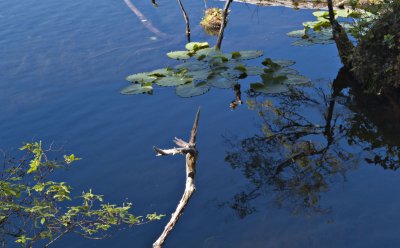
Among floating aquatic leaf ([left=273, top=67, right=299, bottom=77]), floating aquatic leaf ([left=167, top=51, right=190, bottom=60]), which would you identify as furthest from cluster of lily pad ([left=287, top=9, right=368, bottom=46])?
floating aquatic leaf ([left=167, top=51, right=190, bottom=60])

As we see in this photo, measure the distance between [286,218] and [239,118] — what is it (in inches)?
208

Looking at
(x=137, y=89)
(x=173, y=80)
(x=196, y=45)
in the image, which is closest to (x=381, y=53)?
(x=173, y=80)

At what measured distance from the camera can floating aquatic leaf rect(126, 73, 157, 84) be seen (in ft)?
65.0

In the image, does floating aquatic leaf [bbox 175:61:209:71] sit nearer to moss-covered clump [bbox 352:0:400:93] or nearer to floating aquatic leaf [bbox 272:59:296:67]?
floating aquatic leaf [bbox 272:59:296:67]

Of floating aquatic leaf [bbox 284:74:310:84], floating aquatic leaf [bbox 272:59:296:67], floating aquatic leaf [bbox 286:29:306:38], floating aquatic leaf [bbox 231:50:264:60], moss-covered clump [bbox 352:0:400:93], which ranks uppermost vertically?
moss-covered clump [bbox 352:0:400:93]

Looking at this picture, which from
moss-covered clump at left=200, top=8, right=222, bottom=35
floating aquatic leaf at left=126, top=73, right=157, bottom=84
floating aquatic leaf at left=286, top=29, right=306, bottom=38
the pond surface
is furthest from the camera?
moss-covered clump at left=200, top=8, right=222, bottom=35

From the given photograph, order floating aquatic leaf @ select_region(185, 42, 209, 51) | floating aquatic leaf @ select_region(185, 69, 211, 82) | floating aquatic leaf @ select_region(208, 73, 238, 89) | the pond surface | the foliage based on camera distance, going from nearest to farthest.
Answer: the foliage → the pond surface → floating aquatic leaf @ select_region(208, 73, 238, 89) → floating aquatic leaf @ select_region(185, 69, 211, 82) → floating aquatic leaf @ select_region(185, 42, 209, 51)

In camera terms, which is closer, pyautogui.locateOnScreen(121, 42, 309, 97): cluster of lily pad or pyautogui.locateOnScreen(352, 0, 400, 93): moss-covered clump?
pyautogui.locateOnScreen(352, 0, 400, 93): moss-covered clump

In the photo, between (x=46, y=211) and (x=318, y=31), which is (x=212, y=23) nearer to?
(x=318, y=31)

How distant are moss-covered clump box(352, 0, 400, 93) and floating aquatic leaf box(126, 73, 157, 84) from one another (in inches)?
282

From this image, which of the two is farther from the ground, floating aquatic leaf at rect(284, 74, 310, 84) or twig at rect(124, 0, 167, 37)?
twig at rect(124, 0, 167, 37)

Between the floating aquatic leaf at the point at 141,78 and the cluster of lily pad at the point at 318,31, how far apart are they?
6201mm

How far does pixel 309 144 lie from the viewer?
1531 centimetres

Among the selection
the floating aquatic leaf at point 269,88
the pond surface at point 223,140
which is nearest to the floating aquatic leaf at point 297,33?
the pond surface at point 223,140
